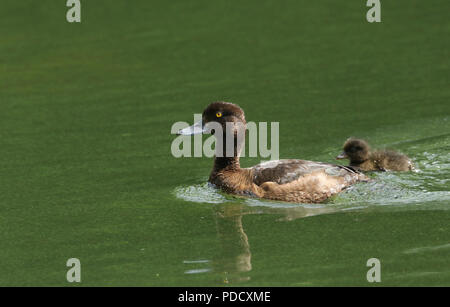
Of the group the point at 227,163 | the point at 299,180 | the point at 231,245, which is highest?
the point at 227,163

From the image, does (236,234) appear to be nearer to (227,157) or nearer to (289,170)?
(289,170)

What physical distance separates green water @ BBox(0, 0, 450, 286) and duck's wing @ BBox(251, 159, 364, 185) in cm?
28

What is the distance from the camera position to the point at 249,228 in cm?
795

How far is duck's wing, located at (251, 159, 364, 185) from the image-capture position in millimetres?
8750

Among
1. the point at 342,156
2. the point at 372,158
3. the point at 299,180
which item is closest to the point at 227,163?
the point at 299,180

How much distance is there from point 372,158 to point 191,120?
3.21 m

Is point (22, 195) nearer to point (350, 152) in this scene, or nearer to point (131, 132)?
point (131, 132)

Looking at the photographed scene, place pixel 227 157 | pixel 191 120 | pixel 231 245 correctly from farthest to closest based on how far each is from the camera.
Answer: pixel 191 120
pixel 227 157
pixel 231 245

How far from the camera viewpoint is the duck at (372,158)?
9.60 metres

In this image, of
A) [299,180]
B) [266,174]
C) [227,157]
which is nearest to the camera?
[299,180]

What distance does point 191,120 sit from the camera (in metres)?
12.0

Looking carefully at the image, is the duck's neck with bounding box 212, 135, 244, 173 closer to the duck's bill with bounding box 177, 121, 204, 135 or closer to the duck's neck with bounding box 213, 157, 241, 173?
the duck's neck with bounding box 213, 157, 241, 173

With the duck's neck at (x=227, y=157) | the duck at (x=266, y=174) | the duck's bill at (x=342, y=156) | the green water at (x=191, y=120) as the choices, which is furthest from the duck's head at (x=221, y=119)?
the duck's bill at (x=342, y=156)

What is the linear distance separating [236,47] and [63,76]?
345 centimetres
